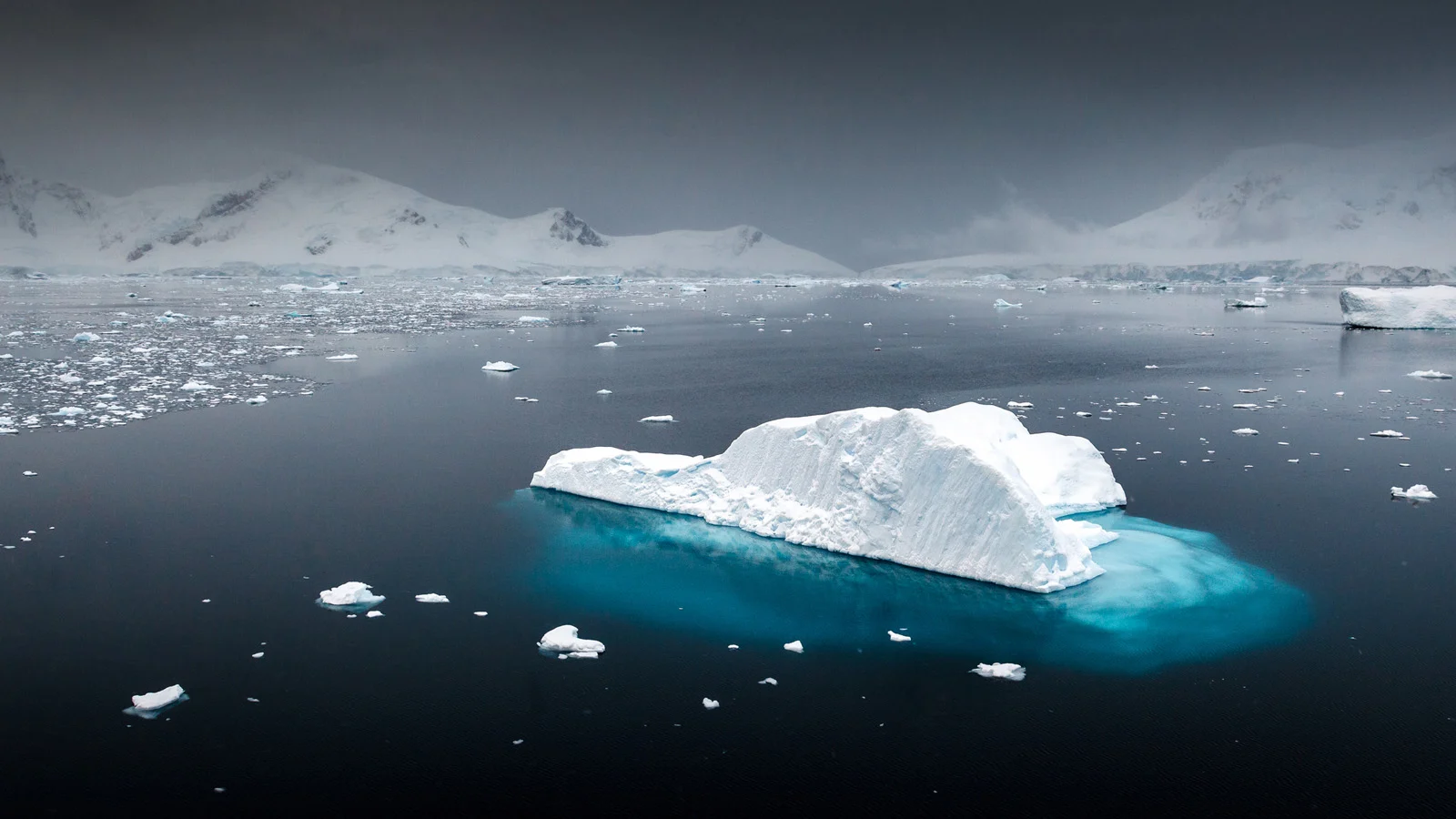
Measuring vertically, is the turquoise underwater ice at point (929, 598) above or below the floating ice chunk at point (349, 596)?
below

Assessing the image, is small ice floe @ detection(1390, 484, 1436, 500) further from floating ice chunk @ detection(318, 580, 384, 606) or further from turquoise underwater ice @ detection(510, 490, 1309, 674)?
floating ice chunk @ detection(318, 580, 384, 606)

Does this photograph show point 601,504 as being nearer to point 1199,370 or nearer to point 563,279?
point 1199,370

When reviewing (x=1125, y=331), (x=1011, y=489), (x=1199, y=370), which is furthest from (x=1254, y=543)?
(x=1125, y=331)

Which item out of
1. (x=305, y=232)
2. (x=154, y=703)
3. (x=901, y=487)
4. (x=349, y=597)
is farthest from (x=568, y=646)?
(x=305, y=232)

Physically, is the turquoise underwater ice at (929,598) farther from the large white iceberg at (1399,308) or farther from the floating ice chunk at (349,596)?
the large white iceberg at (1399,308)

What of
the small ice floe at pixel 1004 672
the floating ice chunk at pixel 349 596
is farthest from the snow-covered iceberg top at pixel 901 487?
the floating ice chunk at pixel 349 596

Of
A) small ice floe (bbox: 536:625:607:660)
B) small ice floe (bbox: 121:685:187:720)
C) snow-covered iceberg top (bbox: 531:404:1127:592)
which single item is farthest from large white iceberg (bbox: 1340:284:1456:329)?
small ice floe (bbox: 121:685:187:720)

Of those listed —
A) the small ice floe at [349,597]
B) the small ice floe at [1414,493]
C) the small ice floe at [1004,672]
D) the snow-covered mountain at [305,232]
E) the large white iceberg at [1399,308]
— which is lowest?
the small ice floe at [1004,672]
